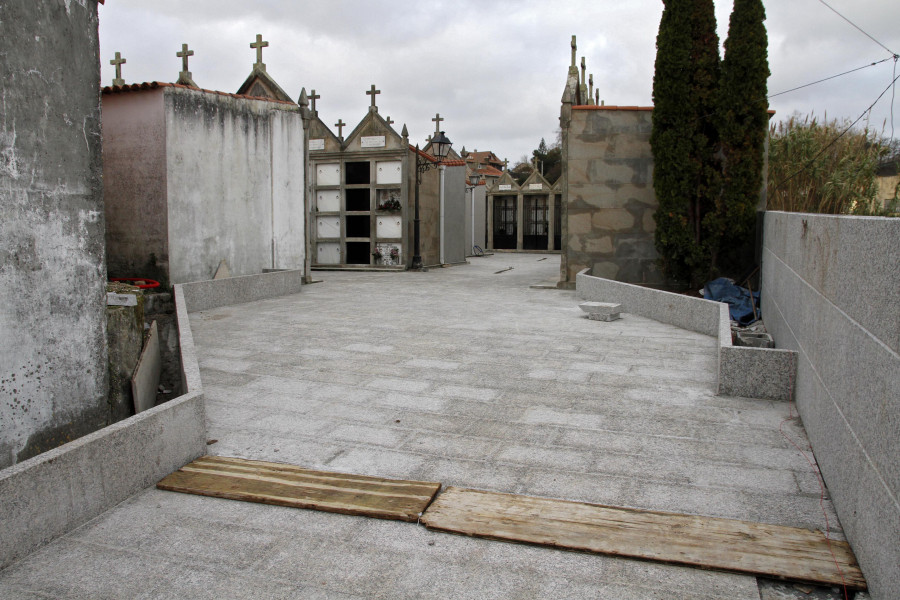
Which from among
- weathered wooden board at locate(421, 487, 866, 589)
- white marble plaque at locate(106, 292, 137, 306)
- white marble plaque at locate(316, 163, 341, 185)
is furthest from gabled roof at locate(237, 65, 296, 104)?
weathered wooden board at locate(421, 487, 866, 589)

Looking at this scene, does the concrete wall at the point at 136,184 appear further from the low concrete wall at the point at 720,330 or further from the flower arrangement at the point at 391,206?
the flower arrangement at the point at 391,206

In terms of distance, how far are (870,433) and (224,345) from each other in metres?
5.77

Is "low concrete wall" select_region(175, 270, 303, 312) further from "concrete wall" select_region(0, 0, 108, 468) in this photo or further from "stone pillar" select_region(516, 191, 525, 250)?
"stone pillar" select_region(516, 191, 525, 250)

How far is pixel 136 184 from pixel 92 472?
7.53 meters

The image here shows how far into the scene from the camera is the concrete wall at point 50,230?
12.1 feet

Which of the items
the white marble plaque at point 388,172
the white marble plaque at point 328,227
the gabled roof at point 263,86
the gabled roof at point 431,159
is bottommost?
the white marble plaque at point 328,227

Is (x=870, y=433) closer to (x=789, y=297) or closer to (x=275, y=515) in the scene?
(x=275, y=515)

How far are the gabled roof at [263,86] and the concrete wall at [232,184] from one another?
4.12m

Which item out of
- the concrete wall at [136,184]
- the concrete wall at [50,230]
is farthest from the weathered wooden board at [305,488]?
the concrete wall at [136,184]

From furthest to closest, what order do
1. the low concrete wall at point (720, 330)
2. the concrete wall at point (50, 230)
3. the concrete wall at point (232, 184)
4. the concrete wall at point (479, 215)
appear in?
the concrete wall at point (479, 215) → the concrete wall at point (232, 184) → the low concrete wall at point (720, 330) → the concrete wall at point (50, 230)

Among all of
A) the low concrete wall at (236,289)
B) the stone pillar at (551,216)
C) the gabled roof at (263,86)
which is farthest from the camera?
the stone pillar at (551,216)

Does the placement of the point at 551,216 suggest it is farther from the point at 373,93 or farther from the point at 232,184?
the point at 232,184

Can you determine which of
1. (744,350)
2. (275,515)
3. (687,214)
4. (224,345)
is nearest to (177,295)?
(224,345)

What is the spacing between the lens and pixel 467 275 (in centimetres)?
1670
